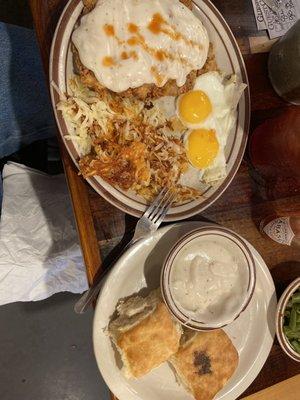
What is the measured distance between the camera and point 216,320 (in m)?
1.70

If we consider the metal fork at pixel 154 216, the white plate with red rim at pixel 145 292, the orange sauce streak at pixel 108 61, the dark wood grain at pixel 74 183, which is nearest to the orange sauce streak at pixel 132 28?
the orange sauce streak at pixel 108 61

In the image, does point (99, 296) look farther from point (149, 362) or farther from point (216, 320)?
point (216, 320)

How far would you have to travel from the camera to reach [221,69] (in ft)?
6.23

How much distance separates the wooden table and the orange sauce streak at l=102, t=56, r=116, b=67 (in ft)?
1.66

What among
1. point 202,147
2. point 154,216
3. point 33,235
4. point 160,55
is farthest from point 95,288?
point 160,55

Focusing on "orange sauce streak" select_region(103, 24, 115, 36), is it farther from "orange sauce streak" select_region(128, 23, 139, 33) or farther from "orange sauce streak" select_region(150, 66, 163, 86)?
"orange sauce streak" select_region(150, 66, 163, 86)

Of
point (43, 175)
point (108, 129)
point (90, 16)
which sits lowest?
point (43, 175)

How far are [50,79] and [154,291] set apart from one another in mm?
962

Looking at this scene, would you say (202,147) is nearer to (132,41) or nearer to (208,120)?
(208,120)

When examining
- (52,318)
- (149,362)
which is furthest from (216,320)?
(52,318)

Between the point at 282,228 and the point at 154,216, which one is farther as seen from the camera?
the point at 282,228

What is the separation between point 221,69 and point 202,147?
0.38 metres

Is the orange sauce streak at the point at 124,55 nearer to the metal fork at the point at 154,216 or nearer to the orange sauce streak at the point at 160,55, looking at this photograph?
the orange sauce streak at the point at 160,55

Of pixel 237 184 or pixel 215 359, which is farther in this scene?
pixel 237 184
